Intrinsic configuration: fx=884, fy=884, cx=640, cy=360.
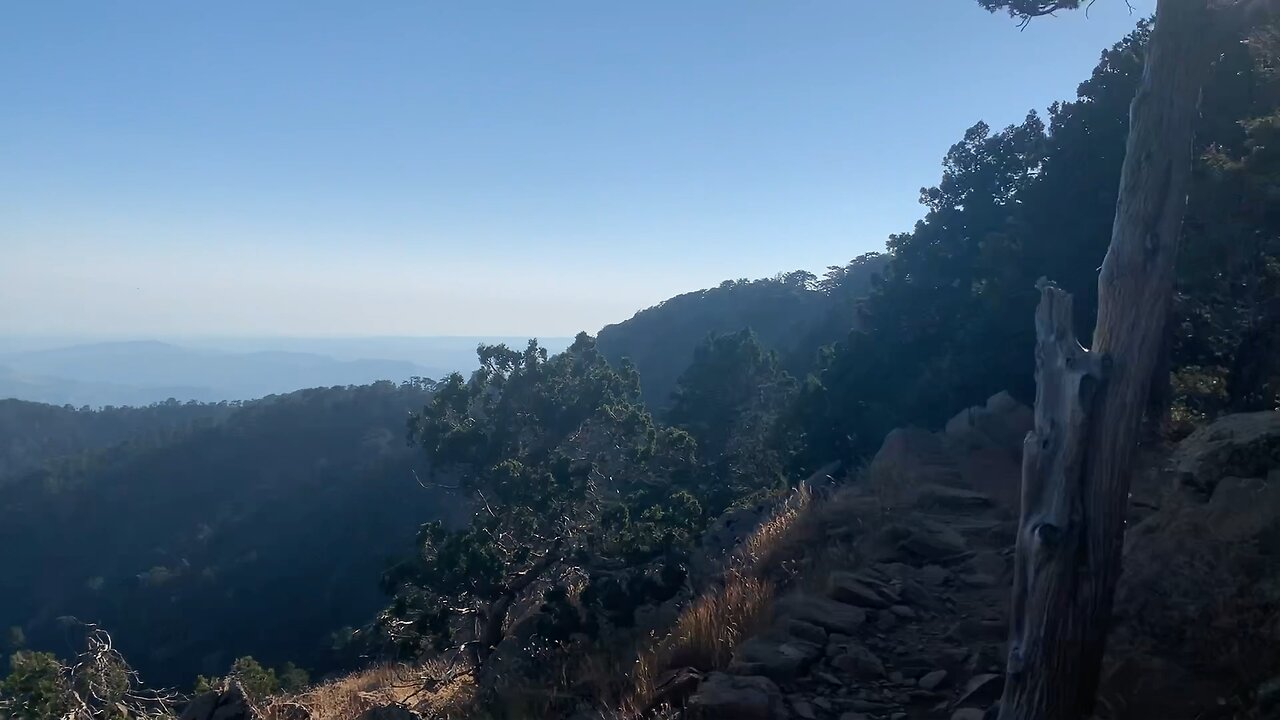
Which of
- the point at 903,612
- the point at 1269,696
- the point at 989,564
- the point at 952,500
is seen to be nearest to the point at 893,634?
the point at 903,612

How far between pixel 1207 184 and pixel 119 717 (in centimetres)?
1370

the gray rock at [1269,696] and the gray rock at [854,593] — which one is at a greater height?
the gray rock at [1269,696]

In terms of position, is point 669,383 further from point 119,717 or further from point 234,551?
point 119,717

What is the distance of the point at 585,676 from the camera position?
6.83m

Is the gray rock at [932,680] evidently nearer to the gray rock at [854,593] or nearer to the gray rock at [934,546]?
the gray rock at [854,593]

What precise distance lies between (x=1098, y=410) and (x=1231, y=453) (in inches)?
131

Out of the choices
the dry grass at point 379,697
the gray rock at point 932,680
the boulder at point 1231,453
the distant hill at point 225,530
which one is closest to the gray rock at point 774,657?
the gray rock at point 932,680

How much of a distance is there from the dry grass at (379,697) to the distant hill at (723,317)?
4651 cm

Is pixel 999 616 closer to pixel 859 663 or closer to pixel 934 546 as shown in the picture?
pixel 859 663

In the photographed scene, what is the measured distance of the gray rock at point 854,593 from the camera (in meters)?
6.70

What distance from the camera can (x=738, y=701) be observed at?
4.96 metres

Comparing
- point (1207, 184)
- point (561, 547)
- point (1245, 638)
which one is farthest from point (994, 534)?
point (561, 547)

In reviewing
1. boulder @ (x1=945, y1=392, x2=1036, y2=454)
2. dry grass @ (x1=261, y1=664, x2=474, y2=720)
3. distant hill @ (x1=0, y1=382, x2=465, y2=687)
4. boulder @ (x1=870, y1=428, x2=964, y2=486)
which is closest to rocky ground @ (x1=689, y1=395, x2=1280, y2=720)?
boulder @ (x1=870, y1=428, x2=964, y2=486)

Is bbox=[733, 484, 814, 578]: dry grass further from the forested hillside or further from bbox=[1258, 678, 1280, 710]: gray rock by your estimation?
bbox=[1258, 678, 1280, 710]: gray rock
